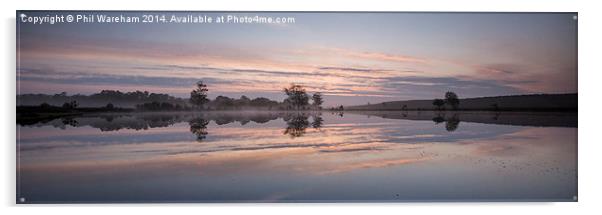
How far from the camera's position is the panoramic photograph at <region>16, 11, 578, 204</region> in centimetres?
467

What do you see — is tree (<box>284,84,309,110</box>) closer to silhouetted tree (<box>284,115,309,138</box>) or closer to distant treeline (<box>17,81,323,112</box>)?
distant treeline (<box>17,81,323,112</box>)

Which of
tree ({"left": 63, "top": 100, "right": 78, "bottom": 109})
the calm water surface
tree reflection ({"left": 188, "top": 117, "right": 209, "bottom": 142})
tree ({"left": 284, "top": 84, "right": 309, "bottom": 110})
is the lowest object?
the calm water surface

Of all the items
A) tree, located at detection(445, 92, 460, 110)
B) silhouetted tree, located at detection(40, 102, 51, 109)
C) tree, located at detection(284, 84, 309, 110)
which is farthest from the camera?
tree, located at detection(445, 92, 460, 110)

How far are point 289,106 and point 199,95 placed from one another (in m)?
0.76

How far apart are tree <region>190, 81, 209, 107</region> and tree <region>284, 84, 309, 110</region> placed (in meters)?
0.67

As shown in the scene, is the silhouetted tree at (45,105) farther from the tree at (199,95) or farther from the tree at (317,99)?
the tree at (317,99)

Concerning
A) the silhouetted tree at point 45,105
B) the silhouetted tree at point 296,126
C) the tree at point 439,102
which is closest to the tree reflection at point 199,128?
the silhouetted tree at point 296,126

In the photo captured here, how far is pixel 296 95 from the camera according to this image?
486 cm

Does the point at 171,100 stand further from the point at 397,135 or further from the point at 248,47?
the point at 397,135

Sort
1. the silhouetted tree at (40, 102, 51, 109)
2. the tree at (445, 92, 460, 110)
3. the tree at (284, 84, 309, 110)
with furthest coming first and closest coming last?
1. the tree at (445, 92, 460, 110)
2. the tree at (284, 84, 309, 110)
3. the silhouetted tree at (40, 102, 51, 109)

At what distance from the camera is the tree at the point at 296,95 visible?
479 cm

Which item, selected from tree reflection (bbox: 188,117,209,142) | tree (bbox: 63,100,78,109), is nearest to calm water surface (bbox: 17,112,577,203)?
tree reflection (bbox: 188,117,209,142)

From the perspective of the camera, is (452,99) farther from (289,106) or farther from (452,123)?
(289,106)
